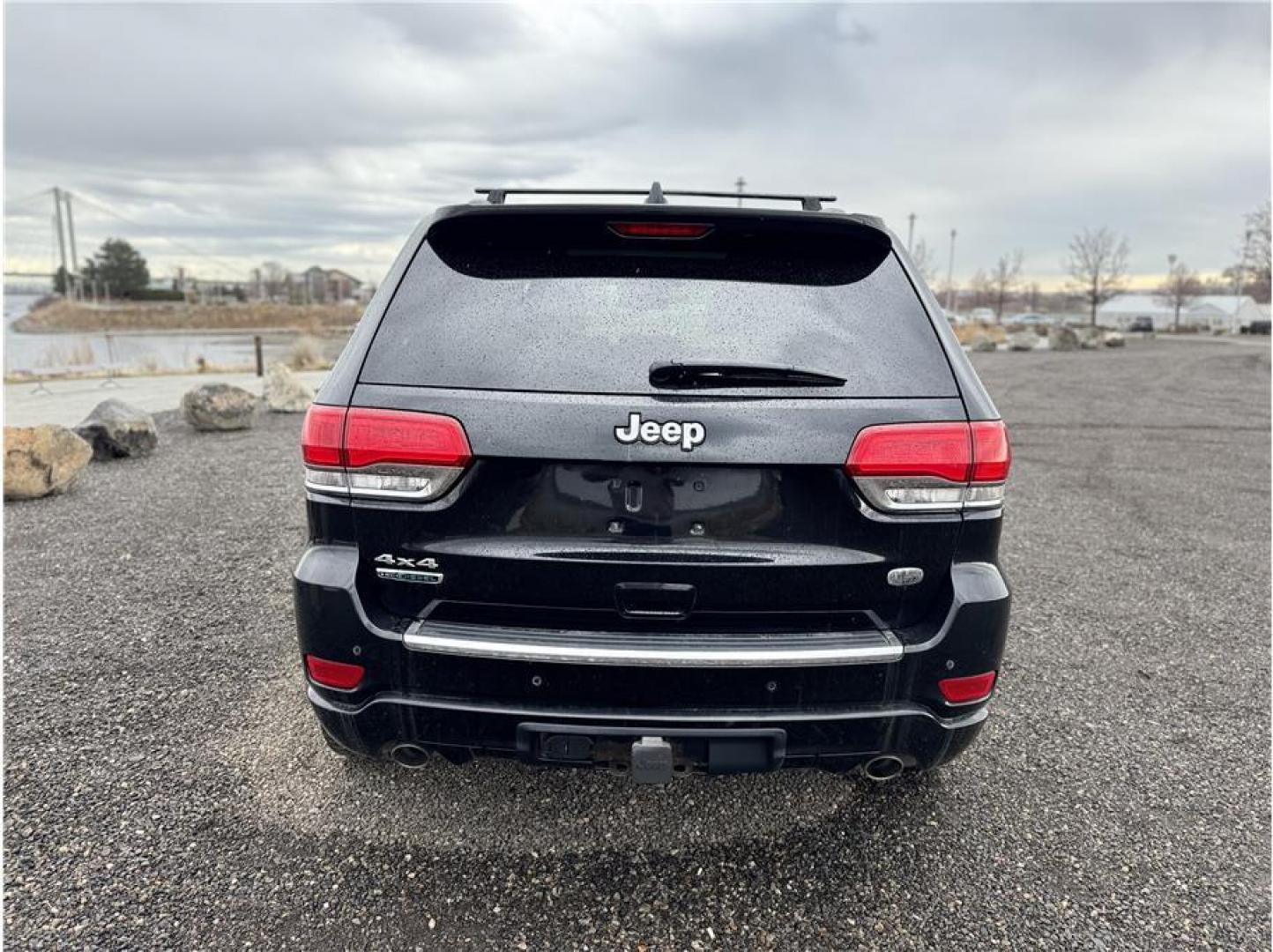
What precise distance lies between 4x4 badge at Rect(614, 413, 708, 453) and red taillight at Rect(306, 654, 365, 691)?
35.9 inches

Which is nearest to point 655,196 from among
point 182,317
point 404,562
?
point 404,562

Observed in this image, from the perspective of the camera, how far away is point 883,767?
214 centimetres

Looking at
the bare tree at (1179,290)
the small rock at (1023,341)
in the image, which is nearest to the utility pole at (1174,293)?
the bare tree at (1179,290)

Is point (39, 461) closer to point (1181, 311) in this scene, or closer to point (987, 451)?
point (987, 451)

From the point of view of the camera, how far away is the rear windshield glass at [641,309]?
77.4 inches

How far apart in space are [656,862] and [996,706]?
179 centimetres

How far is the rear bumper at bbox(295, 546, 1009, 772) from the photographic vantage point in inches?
77.2

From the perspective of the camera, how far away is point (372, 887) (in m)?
2.23

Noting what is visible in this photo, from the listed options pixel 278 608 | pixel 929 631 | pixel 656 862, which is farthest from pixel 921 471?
pixel 278 608

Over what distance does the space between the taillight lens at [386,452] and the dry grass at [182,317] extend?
2249 inches

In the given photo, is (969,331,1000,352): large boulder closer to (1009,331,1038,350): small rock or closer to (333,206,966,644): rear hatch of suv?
(1009,331,1038,350): small rock

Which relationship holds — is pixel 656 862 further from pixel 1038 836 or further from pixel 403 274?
pixel 403 274

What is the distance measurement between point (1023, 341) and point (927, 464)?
36.0m

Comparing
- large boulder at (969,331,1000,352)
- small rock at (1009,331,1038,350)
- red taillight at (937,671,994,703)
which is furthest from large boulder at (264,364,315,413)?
small rock at (1009,331,1038,350)
